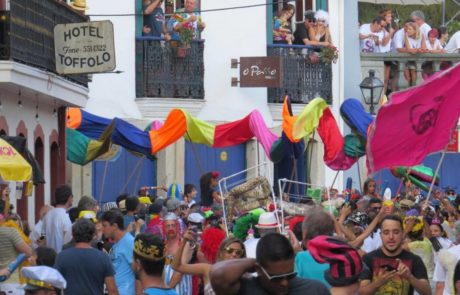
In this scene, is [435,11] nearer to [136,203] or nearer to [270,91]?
[270,91]

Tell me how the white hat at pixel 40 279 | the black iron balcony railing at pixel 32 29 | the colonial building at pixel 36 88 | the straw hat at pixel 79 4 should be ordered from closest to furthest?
the white hat at pixel 40 279
the black iron balcony railing at pixel 32 29
the colonial building at pixel 36 88
the straw hat at pixel 79 4

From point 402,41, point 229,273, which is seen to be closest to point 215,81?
point 402,41

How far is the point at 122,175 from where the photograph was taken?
3200cm

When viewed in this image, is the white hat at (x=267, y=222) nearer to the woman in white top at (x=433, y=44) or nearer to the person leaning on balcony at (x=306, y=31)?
the person leaning on balcony at (x=306, y=31)

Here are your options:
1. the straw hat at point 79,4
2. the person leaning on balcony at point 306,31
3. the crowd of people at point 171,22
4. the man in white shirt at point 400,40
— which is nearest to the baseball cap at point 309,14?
the person leaning on balcony at point 306,31

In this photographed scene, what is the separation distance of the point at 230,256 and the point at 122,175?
65.3ft

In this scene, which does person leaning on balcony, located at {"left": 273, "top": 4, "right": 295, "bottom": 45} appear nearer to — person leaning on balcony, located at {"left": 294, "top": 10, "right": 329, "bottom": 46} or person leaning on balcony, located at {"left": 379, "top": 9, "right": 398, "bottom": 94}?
person leaning on balcony, located at {"left": 294, "top": 10, "right": 329, "bottom": 46}

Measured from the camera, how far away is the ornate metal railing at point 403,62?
35.5 m

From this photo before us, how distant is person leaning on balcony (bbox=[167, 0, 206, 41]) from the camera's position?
31.9m

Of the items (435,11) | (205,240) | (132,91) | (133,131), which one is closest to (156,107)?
(132,91)

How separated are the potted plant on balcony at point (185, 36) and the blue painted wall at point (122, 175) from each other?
231 centimetres

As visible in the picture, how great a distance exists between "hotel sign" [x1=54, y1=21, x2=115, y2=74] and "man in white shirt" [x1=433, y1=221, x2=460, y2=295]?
1094 cm

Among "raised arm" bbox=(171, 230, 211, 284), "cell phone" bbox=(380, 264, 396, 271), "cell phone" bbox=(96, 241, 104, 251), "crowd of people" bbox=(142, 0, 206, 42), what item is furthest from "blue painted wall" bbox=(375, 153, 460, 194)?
"raised arm" bbox=(171, 230, 211, 284)

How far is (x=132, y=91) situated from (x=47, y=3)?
8954 millimetres
